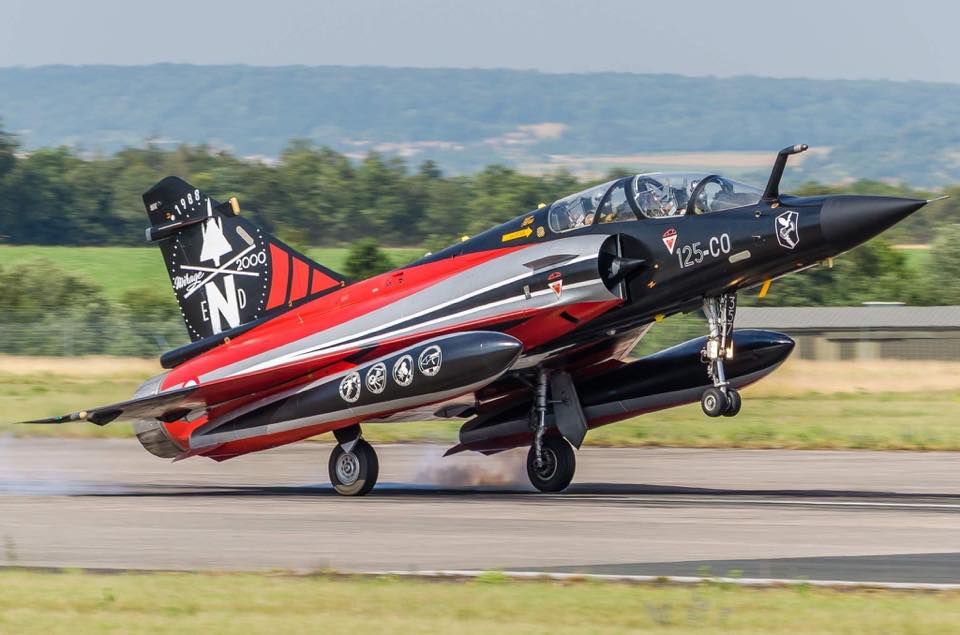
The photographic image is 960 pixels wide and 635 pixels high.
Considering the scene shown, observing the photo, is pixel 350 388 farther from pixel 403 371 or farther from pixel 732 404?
pixel 732 404

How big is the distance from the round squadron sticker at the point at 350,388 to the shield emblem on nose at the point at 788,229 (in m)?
5.33

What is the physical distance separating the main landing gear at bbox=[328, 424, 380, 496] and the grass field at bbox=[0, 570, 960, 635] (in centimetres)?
733

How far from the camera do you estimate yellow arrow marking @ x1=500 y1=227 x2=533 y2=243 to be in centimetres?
1702

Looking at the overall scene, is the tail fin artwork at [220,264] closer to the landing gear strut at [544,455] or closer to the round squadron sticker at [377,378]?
the round squadron sticker at [377,378]

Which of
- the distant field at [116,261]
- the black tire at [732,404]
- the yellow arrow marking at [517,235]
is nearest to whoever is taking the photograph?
the black tire at [732,404]

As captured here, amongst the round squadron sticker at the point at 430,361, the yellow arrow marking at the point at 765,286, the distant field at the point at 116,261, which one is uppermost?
the distant field at the point at 116,261

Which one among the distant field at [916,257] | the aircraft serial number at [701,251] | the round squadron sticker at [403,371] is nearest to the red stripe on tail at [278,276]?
the round squadron sticker at [403,371]

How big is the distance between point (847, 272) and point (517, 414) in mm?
59996

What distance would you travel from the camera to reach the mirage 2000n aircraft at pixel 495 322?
15609 mm

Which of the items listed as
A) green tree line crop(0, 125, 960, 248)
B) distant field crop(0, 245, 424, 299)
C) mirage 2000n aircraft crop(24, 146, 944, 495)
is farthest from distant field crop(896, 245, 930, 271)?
mirage 2000n aircraft crop(24, 146, 944, 495)

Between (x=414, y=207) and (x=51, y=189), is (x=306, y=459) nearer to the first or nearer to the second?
(x=51, y=189)

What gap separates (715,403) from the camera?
1504cm

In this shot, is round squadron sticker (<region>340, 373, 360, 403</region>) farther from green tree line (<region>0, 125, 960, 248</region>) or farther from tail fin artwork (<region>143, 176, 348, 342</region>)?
green tree line (<region>0, 125, 960, 248</region>)

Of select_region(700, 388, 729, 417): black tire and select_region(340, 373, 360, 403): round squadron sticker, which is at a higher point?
select_region(340, 373, 360, 403): round squadron sticker
